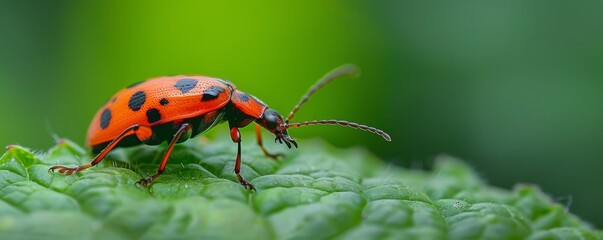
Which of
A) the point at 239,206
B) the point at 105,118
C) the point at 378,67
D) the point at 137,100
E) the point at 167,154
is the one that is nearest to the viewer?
the point at 239,206

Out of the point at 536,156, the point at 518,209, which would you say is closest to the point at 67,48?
the point at 536,156

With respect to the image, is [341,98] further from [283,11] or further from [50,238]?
[50,238]

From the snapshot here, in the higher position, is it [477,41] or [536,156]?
[477,41]

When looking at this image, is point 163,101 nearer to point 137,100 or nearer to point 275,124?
point 137,100

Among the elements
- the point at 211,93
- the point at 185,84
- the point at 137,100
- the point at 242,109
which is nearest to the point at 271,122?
the point at 242,109

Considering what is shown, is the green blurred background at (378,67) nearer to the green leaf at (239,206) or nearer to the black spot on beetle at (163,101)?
the green leaf at (239,206)

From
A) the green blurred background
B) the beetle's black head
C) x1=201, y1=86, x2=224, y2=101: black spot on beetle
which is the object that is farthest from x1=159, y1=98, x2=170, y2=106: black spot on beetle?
the green blurred background

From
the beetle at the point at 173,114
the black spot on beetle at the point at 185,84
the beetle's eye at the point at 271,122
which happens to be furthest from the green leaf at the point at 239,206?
the black spot on beetle at the point at 185,84
